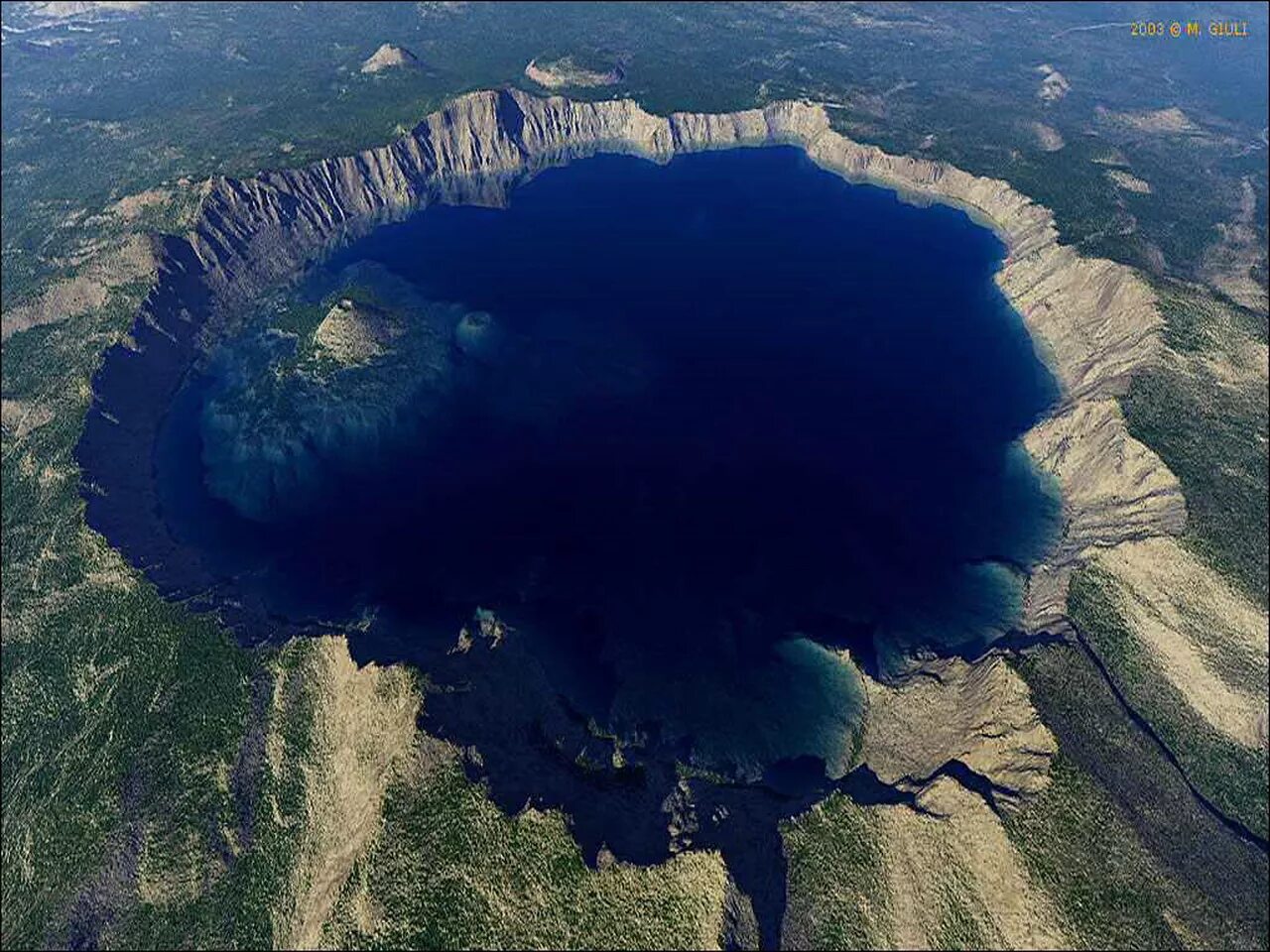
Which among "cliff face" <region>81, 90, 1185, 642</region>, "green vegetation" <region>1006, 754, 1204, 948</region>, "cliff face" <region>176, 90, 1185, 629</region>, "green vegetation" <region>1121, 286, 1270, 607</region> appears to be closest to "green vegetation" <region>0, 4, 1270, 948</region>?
"green vegetation" <region>1006, 754, 1204, 948</region>

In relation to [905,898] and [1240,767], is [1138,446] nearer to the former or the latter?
[1240,767]

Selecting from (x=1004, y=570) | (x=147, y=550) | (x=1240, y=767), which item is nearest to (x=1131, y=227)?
(x=1004, y=570)

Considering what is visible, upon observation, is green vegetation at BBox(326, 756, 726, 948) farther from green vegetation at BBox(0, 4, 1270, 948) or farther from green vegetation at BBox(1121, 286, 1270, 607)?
green vegetation at BBox(1121, 286, 1270, 607)

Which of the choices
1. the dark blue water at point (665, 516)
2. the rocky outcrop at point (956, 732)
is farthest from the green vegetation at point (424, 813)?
the dark blue water at point (665, 516)

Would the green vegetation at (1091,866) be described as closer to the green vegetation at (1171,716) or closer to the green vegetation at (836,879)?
the green vegetation at (836,879)

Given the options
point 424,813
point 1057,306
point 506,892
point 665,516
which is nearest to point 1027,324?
point 1057,306
